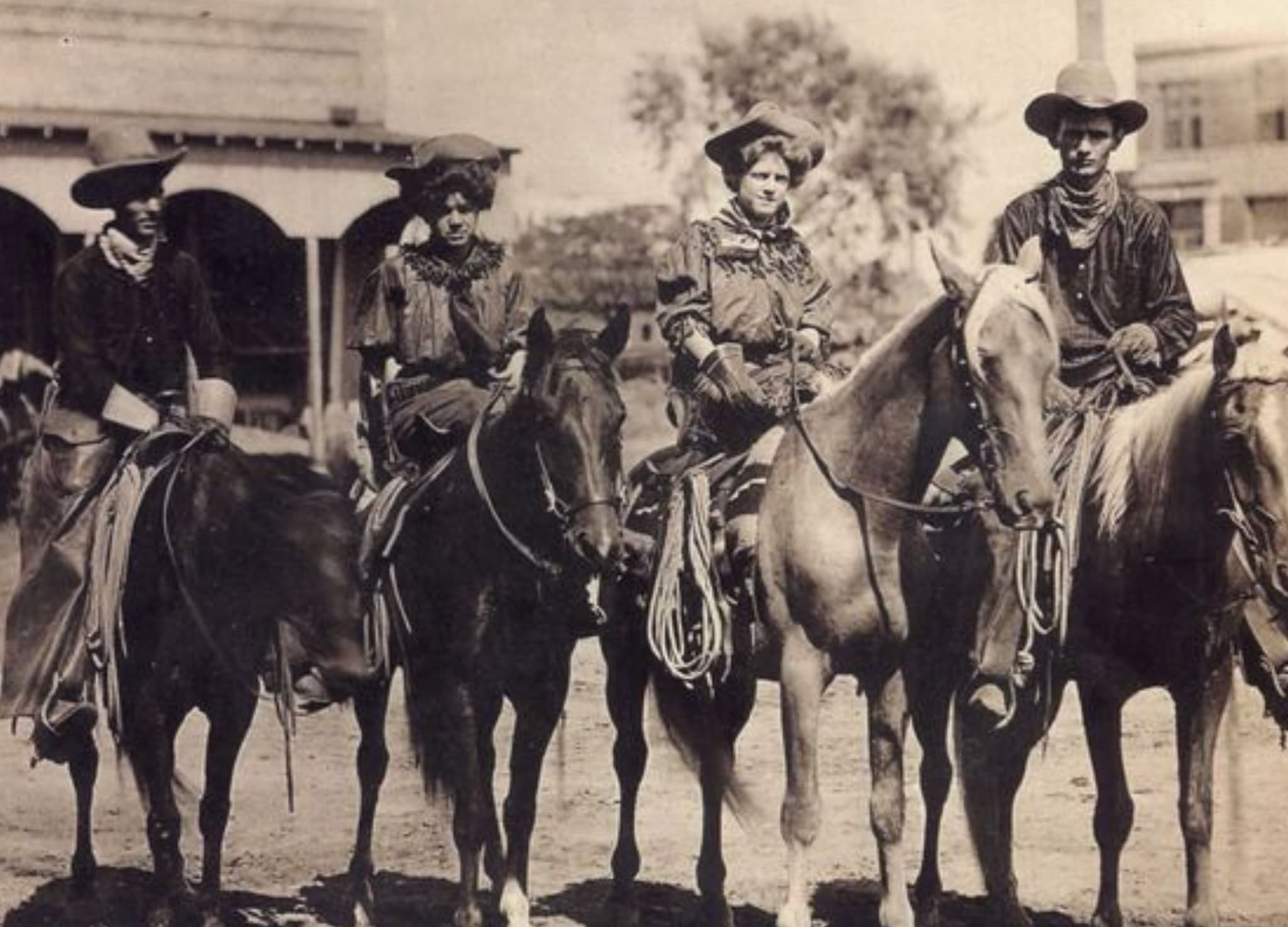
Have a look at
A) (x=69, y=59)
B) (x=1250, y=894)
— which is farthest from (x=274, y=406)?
(x=1250, y=894)

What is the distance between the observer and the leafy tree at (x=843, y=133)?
13.9 metres

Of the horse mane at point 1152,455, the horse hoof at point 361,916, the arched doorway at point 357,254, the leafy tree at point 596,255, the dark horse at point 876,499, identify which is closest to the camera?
the dark horse at point 876,499

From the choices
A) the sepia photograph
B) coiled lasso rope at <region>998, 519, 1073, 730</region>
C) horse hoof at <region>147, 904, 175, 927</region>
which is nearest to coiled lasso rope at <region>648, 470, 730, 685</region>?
the sepia photograph

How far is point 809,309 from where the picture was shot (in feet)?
19.1

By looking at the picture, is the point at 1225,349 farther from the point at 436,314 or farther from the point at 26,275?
the point at 26,275

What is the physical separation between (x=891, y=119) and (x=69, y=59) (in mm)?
8725

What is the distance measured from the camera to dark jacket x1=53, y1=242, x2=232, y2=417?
5613 millimetres

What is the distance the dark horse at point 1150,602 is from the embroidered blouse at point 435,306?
180cm

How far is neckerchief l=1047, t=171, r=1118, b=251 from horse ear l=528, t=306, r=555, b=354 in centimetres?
190

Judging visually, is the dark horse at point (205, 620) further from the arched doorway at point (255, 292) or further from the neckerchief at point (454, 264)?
the arched doorway at point (255, 292)

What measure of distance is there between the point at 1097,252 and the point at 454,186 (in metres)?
2.25

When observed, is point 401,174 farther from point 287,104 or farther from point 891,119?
point 891,119

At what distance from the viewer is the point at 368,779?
19.2 feet

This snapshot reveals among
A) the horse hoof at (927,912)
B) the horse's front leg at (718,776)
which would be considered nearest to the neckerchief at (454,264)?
the horse's front leg at (718,776)
